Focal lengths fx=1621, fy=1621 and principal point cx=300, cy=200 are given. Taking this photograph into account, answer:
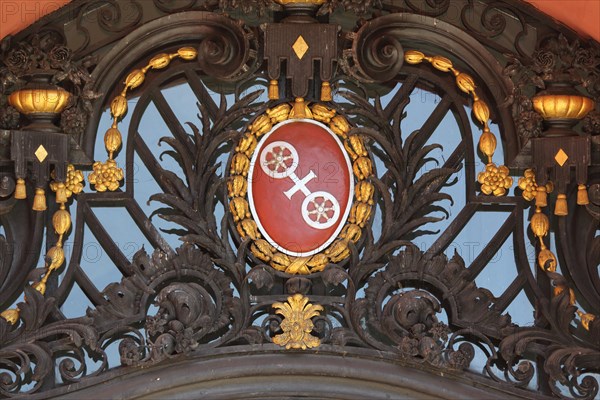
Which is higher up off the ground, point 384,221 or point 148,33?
point 148,33

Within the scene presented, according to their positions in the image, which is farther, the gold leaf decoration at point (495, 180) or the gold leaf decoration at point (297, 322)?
the gold leaf decoration at point (495, 180)

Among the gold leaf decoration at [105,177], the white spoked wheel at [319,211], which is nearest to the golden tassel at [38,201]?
the gold leaf decoration at [105,177]

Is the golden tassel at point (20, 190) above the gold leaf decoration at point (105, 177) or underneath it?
underneath

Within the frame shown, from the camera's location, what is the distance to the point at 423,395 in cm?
471

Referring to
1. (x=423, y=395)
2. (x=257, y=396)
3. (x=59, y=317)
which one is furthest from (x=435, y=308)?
(x=59, y=317)

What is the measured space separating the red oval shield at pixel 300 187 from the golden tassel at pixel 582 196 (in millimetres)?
665

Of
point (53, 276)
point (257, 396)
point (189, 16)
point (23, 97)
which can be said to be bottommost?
point (257, 396)

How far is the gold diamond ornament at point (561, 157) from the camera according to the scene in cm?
472

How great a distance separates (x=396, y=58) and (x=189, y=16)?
0.63 metres

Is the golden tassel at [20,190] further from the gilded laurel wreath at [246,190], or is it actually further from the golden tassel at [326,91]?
the golden tassel at [326,91]

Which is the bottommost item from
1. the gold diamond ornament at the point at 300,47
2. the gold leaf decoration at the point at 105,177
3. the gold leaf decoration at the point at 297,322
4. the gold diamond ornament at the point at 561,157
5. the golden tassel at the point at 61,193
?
the gold leaf decoration at the point at 297,322

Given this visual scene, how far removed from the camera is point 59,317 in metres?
4.73

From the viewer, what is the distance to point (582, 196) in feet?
15.6

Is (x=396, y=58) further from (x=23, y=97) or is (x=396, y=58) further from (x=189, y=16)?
(x=23, y=97)
